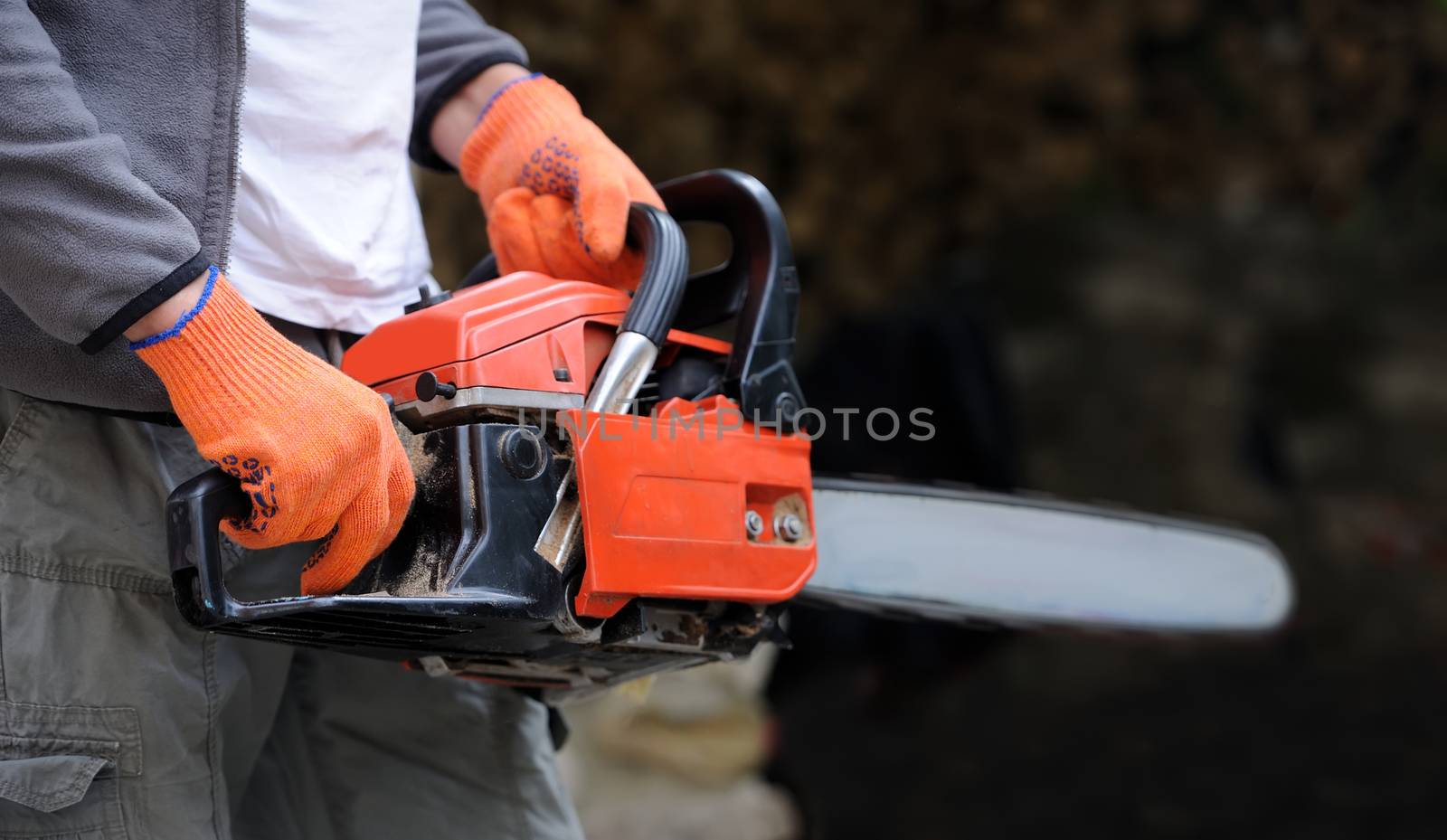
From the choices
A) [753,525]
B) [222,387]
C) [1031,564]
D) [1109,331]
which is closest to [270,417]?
[222,387]

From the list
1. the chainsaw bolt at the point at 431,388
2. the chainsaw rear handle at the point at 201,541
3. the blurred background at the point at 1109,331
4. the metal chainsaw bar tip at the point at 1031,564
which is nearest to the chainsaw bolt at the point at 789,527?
the metal chainsaw bar tip at the point at 1031,564

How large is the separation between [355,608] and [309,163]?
0.42 metres

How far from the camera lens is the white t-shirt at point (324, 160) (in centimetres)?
109

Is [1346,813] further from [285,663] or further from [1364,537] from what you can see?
[285,663]

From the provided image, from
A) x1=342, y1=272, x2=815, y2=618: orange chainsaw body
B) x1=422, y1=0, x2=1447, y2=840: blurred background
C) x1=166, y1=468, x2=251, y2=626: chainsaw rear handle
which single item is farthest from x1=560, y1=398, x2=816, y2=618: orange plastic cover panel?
x1=422, y1=0, x2=1447, y2=840: blurred background

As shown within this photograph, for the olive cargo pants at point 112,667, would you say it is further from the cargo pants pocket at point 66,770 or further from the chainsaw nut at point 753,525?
the chainsaw nut at point 753,525

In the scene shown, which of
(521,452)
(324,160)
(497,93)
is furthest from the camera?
(497,93)

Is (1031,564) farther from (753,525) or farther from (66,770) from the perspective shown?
(66,770)

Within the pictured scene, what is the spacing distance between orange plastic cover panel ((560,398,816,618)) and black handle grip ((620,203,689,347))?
0.23 ft

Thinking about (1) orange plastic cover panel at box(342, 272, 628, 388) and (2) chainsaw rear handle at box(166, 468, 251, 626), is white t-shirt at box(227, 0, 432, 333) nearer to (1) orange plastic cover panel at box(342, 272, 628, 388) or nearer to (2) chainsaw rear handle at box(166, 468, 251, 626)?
(1) orange plastic cover panel at box(342, 272, 628, 388)

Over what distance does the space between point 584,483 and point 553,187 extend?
39cm

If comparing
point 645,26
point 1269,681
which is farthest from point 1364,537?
point 645,26

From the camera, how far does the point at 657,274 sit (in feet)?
3.75

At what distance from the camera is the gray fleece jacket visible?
2.93 ft
